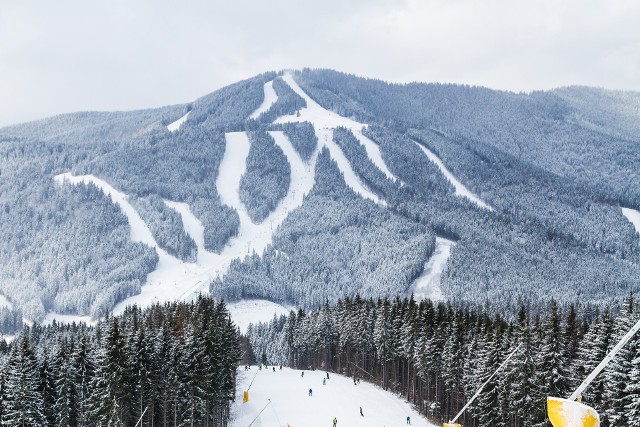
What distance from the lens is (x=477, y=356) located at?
253 feet

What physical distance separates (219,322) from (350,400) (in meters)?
21.8

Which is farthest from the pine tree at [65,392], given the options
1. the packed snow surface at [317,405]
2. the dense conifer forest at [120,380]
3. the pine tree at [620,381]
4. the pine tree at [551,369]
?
the pine tree at [620,381]

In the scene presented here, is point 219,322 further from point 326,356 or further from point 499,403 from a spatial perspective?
point 326,356

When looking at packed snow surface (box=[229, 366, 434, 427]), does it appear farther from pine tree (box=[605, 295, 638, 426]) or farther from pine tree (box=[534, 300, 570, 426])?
pine tree (box=[605, 295, 638, 426])

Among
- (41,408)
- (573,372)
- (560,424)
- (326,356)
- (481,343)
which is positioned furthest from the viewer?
(326,356)

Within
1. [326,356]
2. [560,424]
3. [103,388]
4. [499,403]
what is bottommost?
[326,356]

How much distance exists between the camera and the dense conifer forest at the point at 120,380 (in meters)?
58.7

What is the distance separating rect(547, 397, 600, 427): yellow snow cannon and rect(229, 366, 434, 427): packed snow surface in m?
74.0

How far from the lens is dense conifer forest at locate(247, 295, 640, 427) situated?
4833cm

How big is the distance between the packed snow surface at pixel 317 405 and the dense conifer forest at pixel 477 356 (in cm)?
491

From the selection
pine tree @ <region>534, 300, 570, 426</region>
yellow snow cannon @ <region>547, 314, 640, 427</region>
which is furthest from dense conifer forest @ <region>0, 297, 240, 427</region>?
yellow snow cannon @ <region>547, 314, 640, 427</region>

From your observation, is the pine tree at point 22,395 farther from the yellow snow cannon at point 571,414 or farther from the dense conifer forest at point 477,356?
the yellow snow cannon at point 571,414

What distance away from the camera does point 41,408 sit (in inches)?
2421

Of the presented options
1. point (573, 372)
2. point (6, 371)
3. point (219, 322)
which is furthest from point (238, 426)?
point (573, 372)
